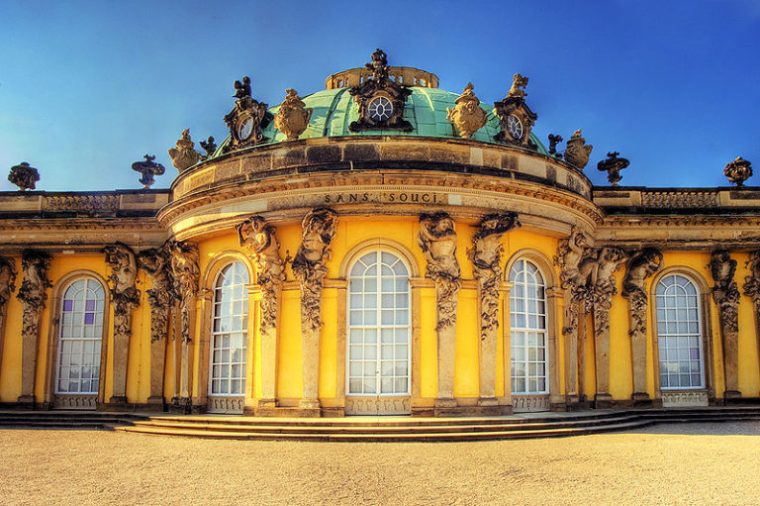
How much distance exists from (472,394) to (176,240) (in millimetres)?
9114

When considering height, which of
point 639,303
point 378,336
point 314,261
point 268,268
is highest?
point 314,261

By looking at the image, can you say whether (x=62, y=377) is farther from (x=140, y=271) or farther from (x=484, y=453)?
(x=484, y=453)

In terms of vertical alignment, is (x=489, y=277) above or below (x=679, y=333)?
above

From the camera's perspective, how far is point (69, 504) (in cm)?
924

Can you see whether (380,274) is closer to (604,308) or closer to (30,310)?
(604,308)

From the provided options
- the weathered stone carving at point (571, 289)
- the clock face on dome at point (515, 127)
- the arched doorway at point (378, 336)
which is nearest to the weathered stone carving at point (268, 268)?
the arched doorway at point (378, 336)

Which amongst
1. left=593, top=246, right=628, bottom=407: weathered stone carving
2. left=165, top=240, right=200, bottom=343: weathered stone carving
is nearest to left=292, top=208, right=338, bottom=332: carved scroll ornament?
left=165, top=240, right=200, bottom=343: weathered stone carving

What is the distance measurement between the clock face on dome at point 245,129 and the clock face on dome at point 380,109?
3.40 metres

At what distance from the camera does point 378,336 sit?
18.2 metres

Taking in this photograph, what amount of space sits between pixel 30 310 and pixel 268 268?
885cm

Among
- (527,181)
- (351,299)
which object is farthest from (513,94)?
(351,299)

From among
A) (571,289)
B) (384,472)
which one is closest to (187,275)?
(571,289)

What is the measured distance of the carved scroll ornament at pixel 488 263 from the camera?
59.7ft

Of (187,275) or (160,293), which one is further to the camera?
(160,293)
